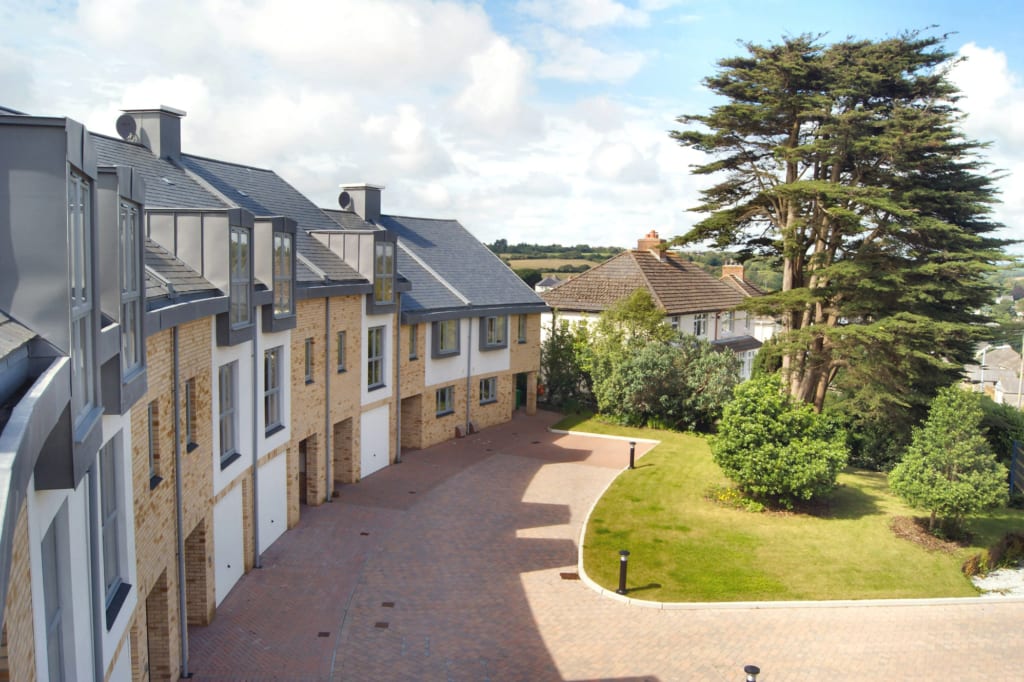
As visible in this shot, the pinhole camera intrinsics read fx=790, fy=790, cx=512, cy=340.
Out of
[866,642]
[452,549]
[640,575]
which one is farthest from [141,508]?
[866,642]

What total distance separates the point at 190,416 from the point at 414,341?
42.2ft

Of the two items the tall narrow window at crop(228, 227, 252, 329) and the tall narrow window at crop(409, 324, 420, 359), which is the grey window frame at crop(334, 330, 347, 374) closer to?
the tall narrow window at crop(409, 324, 420, 359)

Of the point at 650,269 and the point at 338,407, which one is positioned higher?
the point at 650,269

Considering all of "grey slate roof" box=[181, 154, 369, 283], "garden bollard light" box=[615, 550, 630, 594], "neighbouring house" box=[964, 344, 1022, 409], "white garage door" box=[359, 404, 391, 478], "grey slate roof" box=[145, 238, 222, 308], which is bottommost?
"neighbouring house" box=[964, 344, 1022, 409]

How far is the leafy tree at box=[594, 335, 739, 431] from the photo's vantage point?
29.3 meters

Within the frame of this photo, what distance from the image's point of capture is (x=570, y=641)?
44.3 feet

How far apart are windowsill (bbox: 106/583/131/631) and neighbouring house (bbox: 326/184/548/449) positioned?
49.7 ft

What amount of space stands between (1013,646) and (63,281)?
1571 centimetres

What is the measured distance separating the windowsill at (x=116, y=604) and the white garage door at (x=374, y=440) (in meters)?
13.1

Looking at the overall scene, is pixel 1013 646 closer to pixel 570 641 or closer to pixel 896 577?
pixel 896 577

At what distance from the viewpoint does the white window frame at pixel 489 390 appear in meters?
30.1

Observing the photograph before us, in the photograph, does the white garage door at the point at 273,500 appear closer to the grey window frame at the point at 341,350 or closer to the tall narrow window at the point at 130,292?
the grey window frame at the point at 341,350

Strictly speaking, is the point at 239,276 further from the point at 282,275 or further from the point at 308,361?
the point at 308,361

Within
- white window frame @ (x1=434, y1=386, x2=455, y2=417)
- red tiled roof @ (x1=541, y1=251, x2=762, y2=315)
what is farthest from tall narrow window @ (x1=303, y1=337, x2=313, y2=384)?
red tiled roof @ (x1=541, y1=251, x2=762, y2=315)
